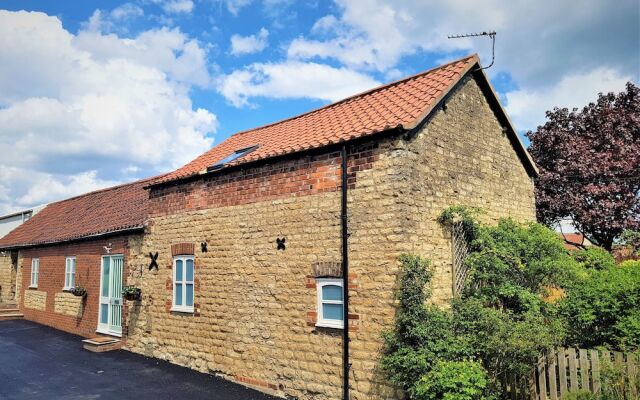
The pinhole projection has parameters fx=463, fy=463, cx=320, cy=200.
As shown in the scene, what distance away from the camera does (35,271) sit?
19922 millimetres

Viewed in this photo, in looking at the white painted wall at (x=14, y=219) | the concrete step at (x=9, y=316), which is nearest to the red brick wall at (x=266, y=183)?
the concrete step at (x=9, y=316)

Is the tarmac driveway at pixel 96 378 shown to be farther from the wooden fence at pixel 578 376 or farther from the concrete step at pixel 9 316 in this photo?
the concrete step at pixel 9 316

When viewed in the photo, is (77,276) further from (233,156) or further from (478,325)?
(478,325)

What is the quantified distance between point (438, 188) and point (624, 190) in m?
12.0

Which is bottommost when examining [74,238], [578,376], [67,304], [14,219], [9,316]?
[9,316]

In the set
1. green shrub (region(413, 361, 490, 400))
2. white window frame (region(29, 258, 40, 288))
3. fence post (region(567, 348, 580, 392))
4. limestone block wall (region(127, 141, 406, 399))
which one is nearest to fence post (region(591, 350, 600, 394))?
fence post (region(567, 348, 580, 392))

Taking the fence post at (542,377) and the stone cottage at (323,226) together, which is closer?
the fence post at (542,377)

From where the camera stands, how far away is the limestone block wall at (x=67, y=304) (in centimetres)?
1623

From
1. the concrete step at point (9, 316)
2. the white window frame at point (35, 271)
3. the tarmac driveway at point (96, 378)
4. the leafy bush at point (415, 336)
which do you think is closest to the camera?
the leafy bush at point (415, 336)

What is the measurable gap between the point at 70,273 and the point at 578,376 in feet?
54.6

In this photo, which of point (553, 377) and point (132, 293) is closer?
point (553, 377)

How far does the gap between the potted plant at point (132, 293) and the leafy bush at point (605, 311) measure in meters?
10.5

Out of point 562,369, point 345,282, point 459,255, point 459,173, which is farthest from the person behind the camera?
point 459,173

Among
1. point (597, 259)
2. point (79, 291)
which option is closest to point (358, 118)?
point (597, 259)
